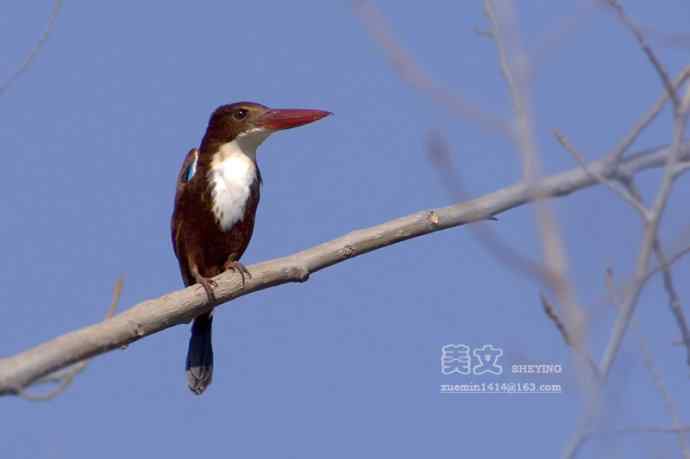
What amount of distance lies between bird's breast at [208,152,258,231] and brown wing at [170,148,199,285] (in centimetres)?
17

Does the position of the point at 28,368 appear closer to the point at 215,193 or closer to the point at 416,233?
the point at 416,233

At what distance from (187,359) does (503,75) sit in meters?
4.34

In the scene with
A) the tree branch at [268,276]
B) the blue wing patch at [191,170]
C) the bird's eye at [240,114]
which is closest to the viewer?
the tree branch at [268,276]

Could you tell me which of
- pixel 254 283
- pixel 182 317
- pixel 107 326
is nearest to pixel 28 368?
pixel 107 326

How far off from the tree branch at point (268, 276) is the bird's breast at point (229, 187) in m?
0.83

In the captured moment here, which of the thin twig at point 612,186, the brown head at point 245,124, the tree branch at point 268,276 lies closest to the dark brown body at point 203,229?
the brown head at point 245,124

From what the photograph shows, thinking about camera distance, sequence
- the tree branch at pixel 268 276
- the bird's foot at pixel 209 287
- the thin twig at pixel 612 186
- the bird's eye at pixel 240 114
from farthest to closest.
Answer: the bird's eye at pixel 240 114 < the bird's foot at pixel 209 287 < the tree branch at pixel 268 276 < the thin twig at pixel 612 186

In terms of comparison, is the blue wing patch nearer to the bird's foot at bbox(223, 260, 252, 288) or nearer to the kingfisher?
the kingfisher

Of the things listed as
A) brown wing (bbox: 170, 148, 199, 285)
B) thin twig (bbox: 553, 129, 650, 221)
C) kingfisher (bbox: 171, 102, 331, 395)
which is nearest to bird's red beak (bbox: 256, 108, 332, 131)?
kingfisher (bbox: 171, 102, 331, 395)

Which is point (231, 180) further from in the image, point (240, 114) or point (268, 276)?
point (268, 276)

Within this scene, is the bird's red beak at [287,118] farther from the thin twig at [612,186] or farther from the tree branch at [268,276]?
the thin twig at [612,186]

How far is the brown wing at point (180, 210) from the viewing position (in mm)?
6070

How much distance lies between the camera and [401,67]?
242 centimetres

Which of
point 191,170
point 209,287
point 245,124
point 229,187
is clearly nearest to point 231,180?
point 229,187
